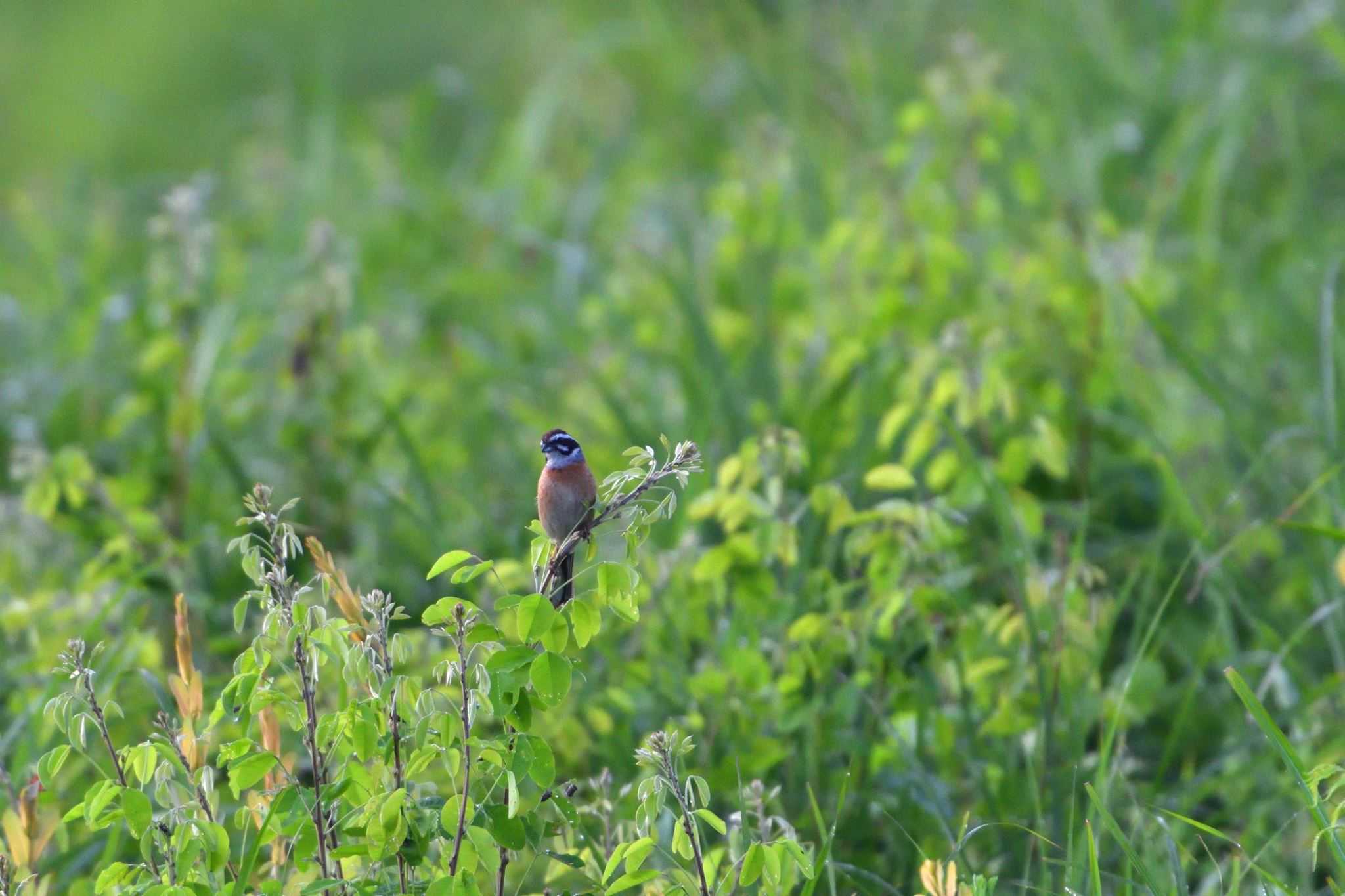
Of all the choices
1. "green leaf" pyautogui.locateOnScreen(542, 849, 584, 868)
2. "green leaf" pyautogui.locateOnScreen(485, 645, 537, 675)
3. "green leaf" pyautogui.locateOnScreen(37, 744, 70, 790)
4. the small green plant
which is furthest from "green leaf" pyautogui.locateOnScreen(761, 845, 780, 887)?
"green leaf" pyautogui.locateOnScreen(37, 744, 70, 790)

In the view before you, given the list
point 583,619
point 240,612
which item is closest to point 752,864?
point 583,619

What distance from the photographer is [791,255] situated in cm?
573

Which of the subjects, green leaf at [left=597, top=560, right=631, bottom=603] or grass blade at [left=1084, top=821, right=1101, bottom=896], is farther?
grass blade at [left=1084, top=821, right=1101, bottom=896]

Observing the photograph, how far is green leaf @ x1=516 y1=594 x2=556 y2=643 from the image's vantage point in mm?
1907

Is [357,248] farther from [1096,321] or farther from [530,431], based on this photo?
[1096,321]

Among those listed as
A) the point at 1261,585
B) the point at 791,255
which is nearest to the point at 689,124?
the point at 791,255

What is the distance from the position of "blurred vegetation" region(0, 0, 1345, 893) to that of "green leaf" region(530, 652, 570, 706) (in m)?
0.87

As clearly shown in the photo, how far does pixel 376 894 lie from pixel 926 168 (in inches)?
135

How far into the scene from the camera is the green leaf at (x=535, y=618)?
1907mm

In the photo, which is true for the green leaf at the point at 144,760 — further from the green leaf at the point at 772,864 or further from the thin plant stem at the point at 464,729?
the green leaf at the point at 772,864

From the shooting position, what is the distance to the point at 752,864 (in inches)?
77.2

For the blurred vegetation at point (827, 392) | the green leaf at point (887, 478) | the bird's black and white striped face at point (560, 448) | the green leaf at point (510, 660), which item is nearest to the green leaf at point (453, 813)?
the green leaf at point (510, 660)

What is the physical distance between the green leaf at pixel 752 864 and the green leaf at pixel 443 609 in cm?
51

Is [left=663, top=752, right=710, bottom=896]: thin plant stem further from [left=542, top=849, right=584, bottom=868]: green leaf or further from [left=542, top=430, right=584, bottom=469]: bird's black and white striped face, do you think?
[left=542, top=430, right=584, bottom=469]: bird's black and white striped face
